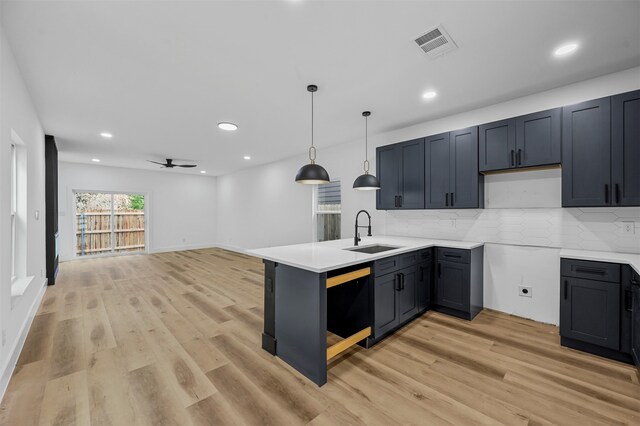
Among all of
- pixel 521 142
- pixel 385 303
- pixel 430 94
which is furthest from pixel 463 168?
pixel 385 303

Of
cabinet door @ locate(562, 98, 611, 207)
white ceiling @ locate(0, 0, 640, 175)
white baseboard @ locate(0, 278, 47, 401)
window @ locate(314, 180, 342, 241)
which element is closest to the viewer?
white ceiling @ locate(0, 0, 640, 175)

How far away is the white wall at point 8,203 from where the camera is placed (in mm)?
2137

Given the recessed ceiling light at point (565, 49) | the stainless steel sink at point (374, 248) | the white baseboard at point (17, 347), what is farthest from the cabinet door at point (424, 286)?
the white baseboard at point (17, 347)

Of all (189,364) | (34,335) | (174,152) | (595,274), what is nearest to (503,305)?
(595,274)

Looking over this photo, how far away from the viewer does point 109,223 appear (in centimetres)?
816

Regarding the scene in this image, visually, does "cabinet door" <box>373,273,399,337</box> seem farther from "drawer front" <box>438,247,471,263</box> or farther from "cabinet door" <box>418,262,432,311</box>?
"drawer front" <box>438,247,471,263</box>

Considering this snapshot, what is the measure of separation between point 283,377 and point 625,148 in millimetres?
3729

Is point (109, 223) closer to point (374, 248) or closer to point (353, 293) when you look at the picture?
point (374, 248)

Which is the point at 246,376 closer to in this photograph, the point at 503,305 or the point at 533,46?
the point at 503,305

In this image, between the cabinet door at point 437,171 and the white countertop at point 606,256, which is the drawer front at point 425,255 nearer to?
the cabinet door at point 437,171

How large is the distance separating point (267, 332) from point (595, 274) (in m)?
3.17

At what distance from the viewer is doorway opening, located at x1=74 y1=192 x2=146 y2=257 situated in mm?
7727

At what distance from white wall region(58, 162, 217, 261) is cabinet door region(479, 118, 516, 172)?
8.94 meters

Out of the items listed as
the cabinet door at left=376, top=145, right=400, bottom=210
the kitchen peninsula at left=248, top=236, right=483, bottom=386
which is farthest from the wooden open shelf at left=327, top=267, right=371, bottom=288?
the cabinet door at left=376, top=145, right=400, bottom=210
